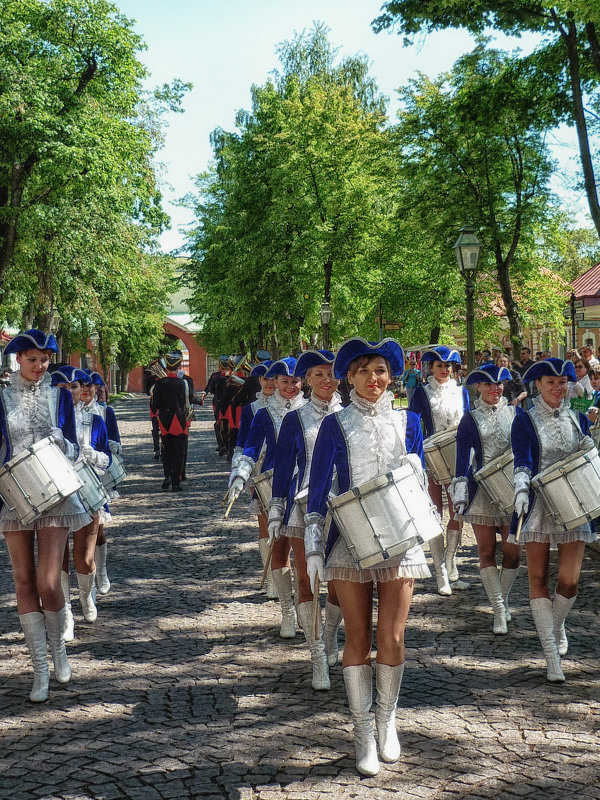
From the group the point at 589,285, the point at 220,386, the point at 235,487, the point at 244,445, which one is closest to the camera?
the point at 235,487

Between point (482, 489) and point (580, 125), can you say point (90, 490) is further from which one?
point (580, 125)

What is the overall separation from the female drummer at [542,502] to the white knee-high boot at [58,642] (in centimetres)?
276

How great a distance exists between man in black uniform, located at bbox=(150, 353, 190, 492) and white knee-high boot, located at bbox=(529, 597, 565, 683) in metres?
10.0

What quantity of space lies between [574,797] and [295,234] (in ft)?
87.8

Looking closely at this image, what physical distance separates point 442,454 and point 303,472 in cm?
275

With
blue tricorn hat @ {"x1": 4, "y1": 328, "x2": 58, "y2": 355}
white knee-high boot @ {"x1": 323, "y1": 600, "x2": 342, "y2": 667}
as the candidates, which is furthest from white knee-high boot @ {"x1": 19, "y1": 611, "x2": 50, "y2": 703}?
white knee-high boot @ {"x1": 323, "y1": 600, "x2": 342, "y2": 667}

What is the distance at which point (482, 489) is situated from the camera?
679 centimetres

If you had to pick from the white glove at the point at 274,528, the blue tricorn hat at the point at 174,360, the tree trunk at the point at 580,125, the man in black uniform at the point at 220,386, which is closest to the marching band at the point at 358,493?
the white glove at the point at 274,528

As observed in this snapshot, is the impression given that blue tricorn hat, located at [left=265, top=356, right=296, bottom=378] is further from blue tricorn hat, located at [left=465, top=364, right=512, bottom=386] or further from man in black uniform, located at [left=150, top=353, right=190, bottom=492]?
man in black uniform, located at [left=150, top=353, right=190, bottom=492]

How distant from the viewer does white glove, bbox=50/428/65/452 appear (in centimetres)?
570

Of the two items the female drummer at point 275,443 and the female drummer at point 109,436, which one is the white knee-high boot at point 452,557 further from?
the female drummer at point 109,436

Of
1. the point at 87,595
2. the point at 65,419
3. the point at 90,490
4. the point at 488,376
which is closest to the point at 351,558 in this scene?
the point at 65,419

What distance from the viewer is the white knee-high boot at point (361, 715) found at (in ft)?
14.3

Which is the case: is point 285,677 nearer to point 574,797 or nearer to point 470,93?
point 574,797
